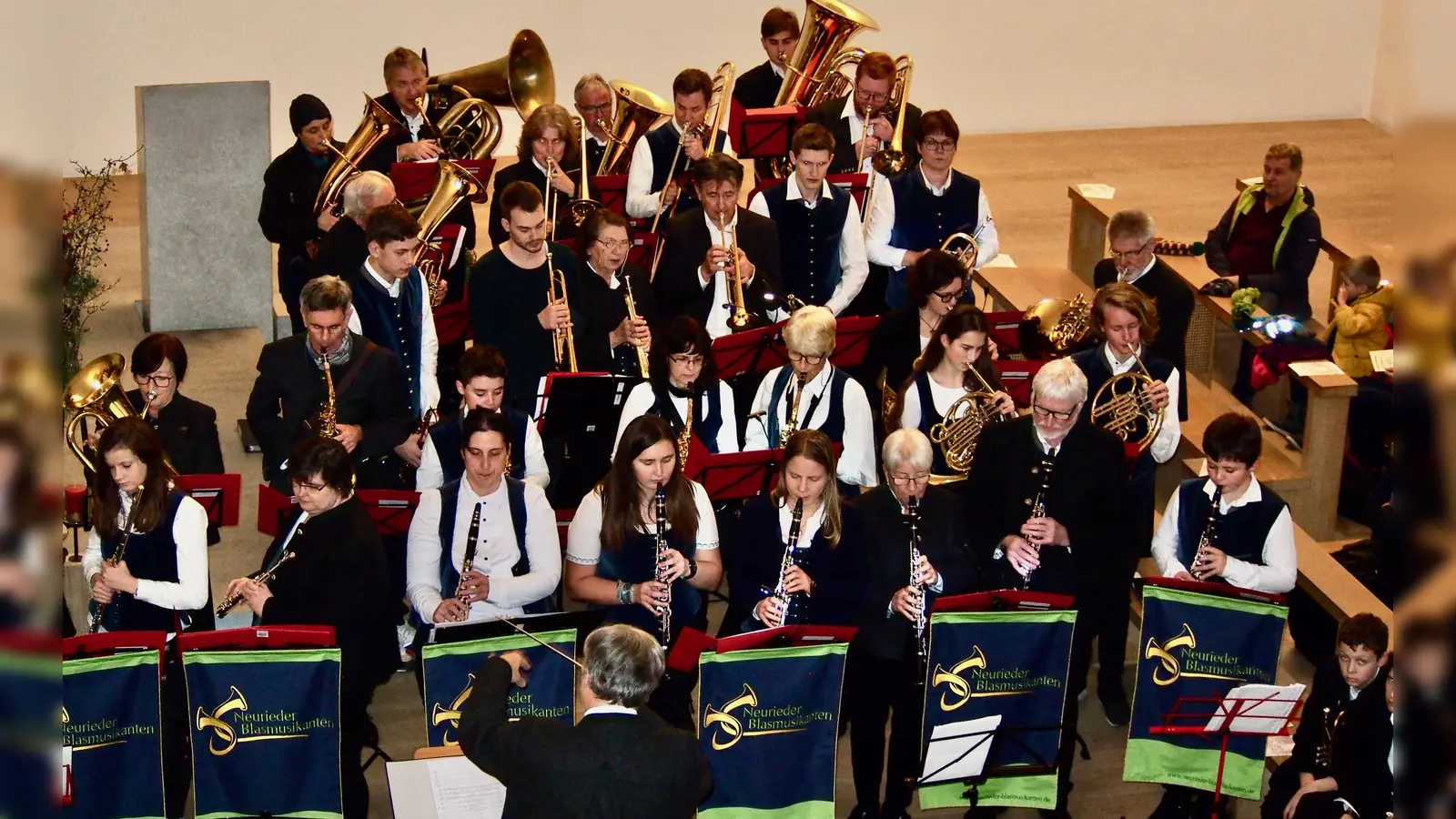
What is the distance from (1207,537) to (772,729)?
1431 mm

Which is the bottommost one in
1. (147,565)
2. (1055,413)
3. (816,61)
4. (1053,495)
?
(147,565)

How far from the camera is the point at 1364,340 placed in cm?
678

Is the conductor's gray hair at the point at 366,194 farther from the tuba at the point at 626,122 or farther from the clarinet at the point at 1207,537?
the clarinet at the point at 1207,537

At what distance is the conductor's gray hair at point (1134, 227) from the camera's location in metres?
6.11

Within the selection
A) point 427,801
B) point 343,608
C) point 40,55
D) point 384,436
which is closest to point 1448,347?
point 40,55

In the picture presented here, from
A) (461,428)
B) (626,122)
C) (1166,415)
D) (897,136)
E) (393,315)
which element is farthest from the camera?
(897,136)

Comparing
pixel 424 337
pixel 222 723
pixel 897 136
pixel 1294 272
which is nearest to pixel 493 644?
pixel 222 723

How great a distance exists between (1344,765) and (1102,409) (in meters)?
1.48

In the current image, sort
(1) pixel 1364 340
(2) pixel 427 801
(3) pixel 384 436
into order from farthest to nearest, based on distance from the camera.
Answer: (1) pixel 1364 340
(3) pixel 384 436
(2) pixel 427 801

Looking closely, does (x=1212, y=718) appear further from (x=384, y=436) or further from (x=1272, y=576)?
(x=384, y=436)

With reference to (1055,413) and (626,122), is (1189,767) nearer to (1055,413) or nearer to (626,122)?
(1055,413)

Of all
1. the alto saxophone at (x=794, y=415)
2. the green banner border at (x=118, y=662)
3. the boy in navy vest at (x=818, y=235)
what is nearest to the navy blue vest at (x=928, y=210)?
the boy in navy vest at (x=818, y=235)

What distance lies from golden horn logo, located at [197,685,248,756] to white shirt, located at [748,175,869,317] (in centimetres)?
314

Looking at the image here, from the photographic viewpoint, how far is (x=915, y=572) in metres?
4.32
